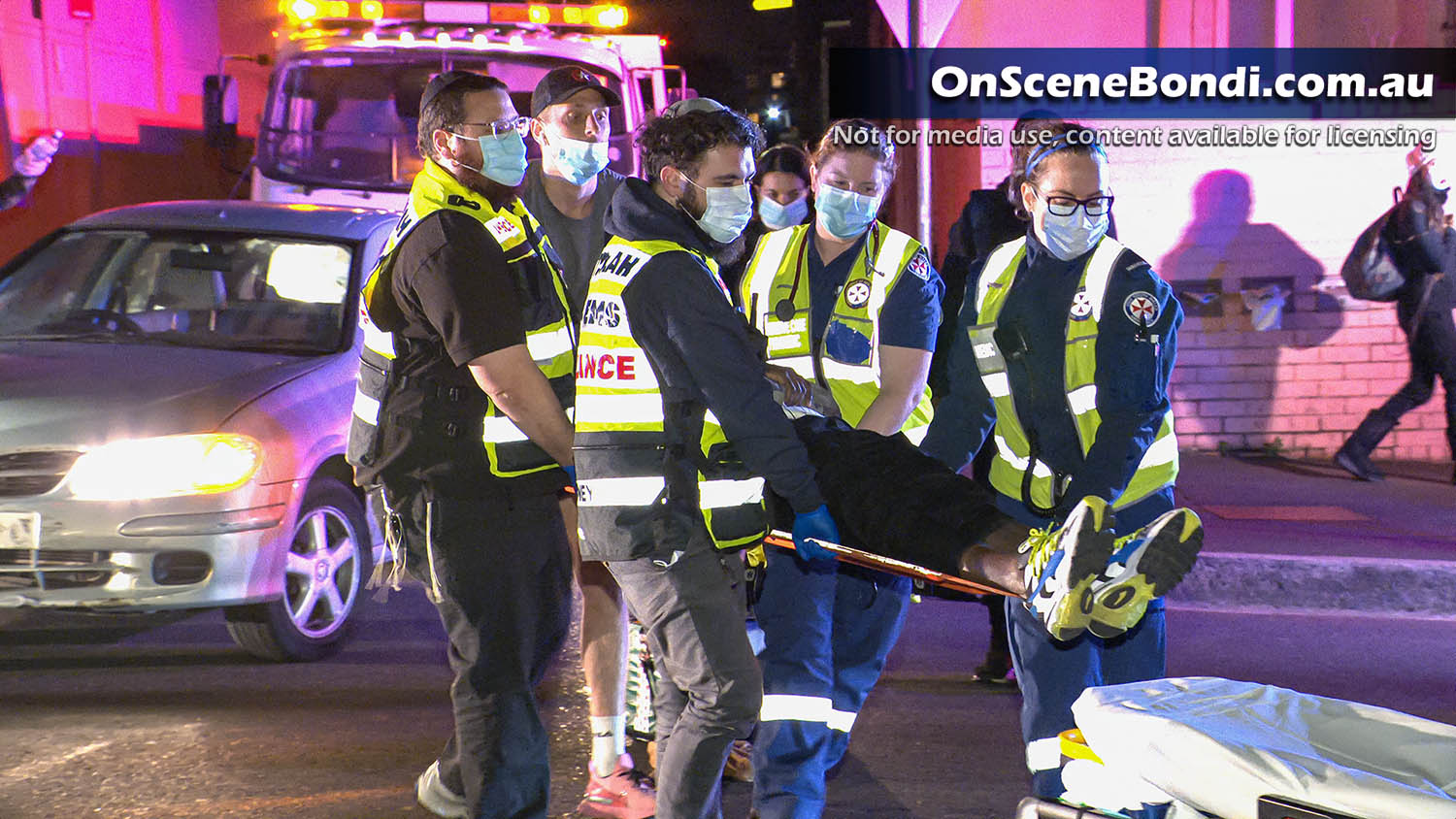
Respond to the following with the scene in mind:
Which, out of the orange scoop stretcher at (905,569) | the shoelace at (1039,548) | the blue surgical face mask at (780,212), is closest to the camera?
the shoelace at (1039,548)

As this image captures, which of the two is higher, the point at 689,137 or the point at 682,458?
the point at 689,137

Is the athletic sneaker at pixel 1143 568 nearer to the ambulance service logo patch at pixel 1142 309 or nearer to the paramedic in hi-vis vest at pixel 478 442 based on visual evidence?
the ambulance service logo patch at pixel 1142 309

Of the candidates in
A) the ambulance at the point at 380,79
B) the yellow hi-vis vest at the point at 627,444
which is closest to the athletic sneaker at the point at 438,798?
the yellow hi-vis vest at the point at 627,444

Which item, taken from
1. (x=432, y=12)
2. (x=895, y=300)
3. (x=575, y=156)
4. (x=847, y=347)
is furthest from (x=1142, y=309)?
(x=432, y=12)

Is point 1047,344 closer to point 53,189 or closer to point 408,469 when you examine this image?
point 408,469

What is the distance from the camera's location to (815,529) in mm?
3346

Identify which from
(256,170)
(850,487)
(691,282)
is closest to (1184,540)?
(850,487)

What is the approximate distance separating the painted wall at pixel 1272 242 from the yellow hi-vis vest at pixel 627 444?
24.1ft

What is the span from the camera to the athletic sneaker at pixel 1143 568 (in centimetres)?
273

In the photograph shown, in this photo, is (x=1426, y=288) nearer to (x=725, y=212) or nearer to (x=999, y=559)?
(x=725, y=212)

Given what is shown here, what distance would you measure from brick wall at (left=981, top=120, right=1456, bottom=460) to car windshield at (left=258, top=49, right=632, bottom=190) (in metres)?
3.66

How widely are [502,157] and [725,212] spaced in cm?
68

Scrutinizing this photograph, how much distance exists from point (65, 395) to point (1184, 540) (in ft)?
13.8

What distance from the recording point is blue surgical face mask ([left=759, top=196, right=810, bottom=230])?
5.02m
